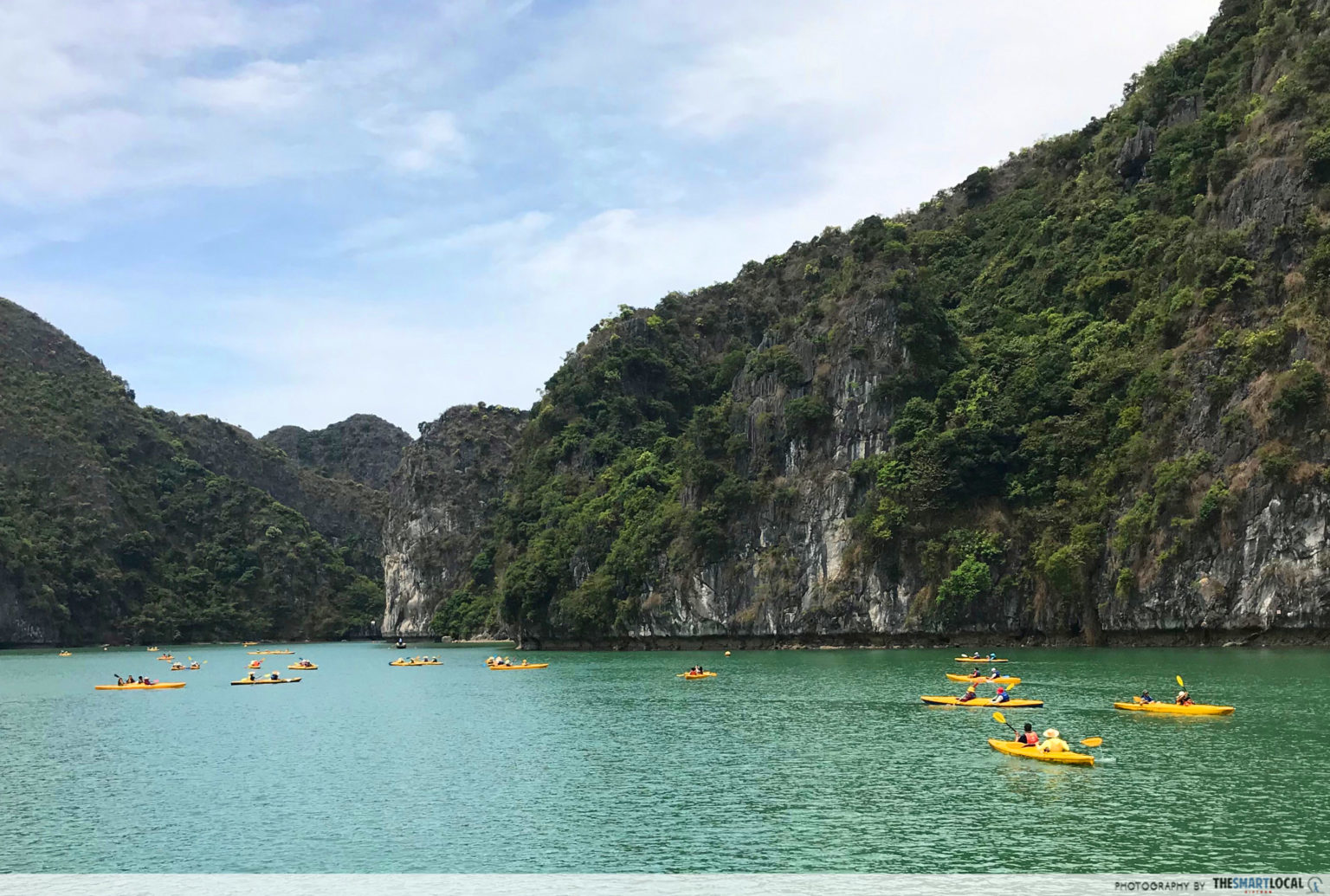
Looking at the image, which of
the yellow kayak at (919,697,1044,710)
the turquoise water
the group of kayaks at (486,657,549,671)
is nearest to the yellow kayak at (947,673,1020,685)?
the turquoise water

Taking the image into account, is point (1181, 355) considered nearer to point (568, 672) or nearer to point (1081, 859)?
point (568, 672)

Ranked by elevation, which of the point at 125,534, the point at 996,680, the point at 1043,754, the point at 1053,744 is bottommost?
the point at 1043,754

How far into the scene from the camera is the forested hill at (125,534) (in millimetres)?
140500

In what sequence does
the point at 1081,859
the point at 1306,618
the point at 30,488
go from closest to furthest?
the point at 1081,859
the point at 1306,618
the point at 30,488

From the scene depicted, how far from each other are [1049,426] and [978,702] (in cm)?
3940

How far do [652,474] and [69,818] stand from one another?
270 feet

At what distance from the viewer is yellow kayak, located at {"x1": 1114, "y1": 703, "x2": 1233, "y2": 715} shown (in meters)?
35.3

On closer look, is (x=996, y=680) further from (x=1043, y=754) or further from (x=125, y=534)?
(x=125, y=534)

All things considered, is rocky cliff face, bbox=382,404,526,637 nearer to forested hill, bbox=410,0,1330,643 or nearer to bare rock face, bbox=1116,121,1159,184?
forested hill, bbox=410,0,1330,643

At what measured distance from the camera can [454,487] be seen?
149m

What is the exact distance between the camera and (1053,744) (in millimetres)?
29547

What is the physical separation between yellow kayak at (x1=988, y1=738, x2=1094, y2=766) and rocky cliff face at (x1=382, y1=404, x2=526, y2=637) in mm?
115053

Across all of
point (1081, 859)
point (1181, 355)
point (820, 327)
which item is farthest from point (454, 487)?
point (1081, 859)

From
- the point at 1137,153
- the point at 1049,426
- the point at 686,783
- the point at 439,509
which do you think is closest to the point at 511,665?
the point at 1049,426
